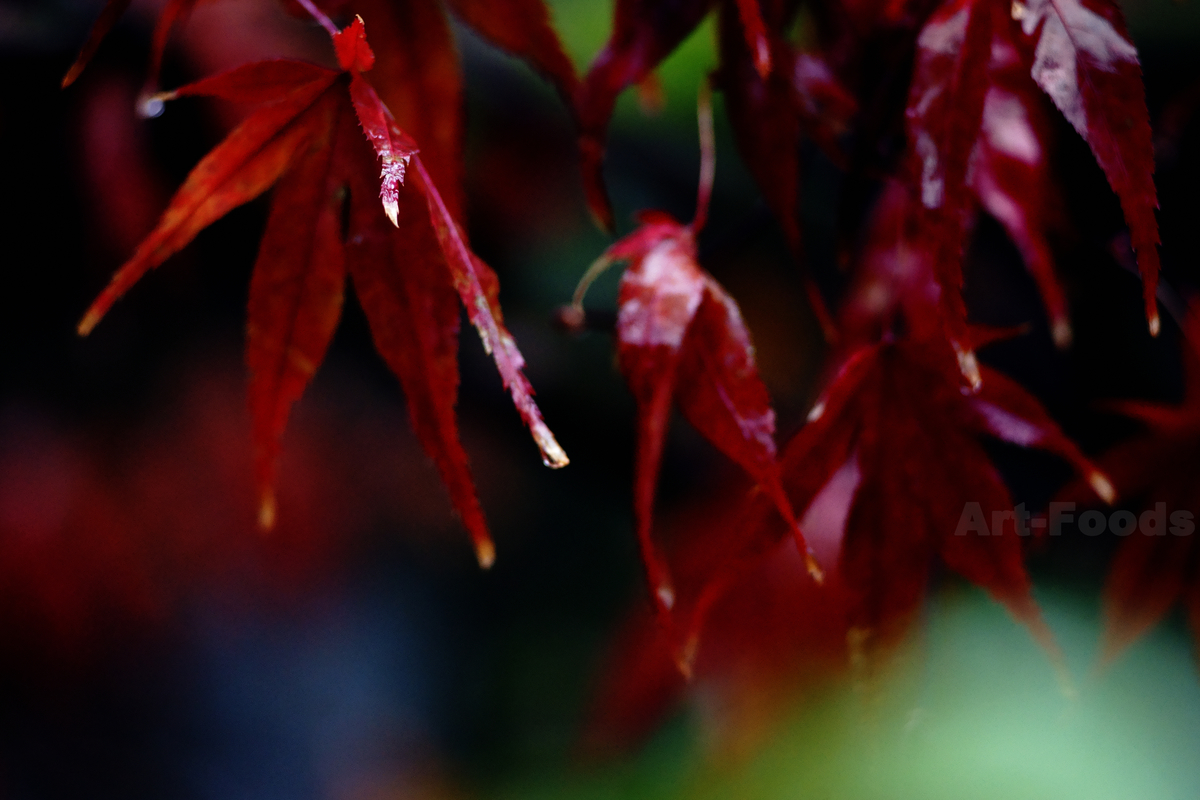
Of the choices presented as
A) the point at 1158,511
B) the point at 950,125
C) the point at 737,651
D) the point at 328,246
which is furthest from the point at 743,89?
the point at 737,651

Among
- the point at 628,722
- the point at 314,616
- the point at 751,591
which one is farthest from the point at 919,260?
the point at 314,616

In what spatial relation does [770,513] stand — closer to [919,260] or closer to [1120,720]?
[919,260]

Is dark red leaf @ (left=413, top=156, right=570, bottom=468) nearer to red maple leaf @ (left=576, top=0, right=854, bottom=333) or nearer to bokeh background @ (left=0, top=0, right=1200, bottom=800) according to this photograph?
red maple leaf @ (left=576, top=0, right=854, bottom=333)

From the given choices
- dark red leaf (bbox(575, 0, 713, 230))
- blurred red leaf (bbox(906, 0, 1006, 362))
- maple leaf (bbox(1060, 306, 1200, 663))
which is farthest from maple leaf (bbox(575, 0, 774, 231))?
maple leaf (bbox(1060, 306, 1200, 663))

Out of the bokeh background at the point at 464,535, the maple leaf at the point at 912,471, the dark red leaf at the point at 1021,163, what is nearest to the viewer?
the maple leaf at the point at 912,471

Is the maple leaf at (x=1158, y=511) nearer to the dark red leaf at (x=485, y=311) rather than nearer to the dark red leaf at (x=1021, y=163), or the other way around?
the dark red leaf at (x=1021, y=163)

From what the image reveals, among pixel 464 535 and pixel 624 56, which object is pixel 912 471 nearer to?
pixel 624 56

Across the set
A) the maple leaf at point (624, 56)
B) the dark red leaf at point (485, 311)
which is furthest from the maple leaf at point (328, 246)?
the maple leaf at point (624, 56)
